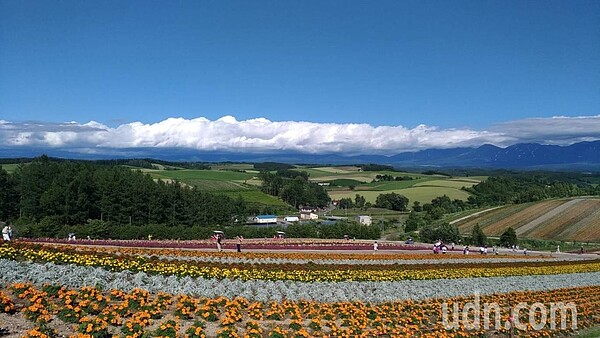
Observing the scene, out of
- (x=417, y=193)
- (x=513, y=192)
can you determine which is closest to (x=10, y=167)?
(x=417, y=193)

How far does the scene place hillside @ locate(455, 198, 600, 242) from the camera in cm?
7744

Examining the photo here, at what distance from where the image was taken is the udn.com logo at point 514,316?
1739 cm

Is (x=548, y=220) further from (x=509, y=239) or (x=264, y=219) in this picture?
(x=264, y=219)

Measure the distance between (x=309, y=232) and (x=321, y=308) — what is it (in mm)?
44093

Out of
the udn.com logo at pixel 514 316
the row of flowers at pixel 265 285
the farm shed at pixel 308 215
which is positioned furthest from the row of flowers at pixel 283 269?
the farm shed at pixel 308 215

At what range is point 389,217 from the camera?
12012 centimetres

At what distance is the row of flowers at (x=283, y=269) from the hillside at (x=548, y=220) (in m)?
46.3

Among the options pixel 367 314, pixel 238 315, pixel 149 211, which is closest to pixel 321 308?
pixel 367 314

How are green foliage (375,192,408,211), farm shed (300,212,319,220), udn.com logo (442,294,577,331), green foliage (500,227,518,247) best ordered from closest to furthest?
1. udn.com logo (442,294,577,331)
2. green foliage (500,227,518,247)
3. farm shed (300,212,319,220)
4. green foliage (375,192,408,211)

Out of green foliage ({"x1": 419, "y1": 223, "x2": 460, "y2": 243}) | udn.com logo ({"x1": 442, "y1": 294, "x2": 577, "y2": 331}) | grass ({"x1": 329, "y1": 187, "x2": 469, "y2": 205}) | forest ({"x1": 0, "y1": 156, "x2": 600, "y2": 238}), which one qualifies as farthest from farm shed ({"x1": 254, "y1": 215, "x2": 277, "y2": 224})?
udn.com logo ({"x1": 442, "y1": 294, "x2": 577, "y2": 331})

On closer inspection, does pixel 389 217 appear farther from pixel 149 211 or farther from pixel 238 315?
pixel 238 315

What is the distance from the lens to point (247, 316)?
1479cm

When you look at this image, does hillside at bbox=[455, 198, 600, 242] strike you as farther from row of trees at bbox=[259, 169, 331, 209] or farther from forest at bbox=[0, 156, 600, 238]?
row of trees at bbox=[259, 169, 331, 209]

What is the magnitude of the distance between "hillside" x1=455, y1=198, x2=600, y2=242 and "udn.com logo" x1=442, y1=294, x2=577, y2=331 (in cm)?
6020
